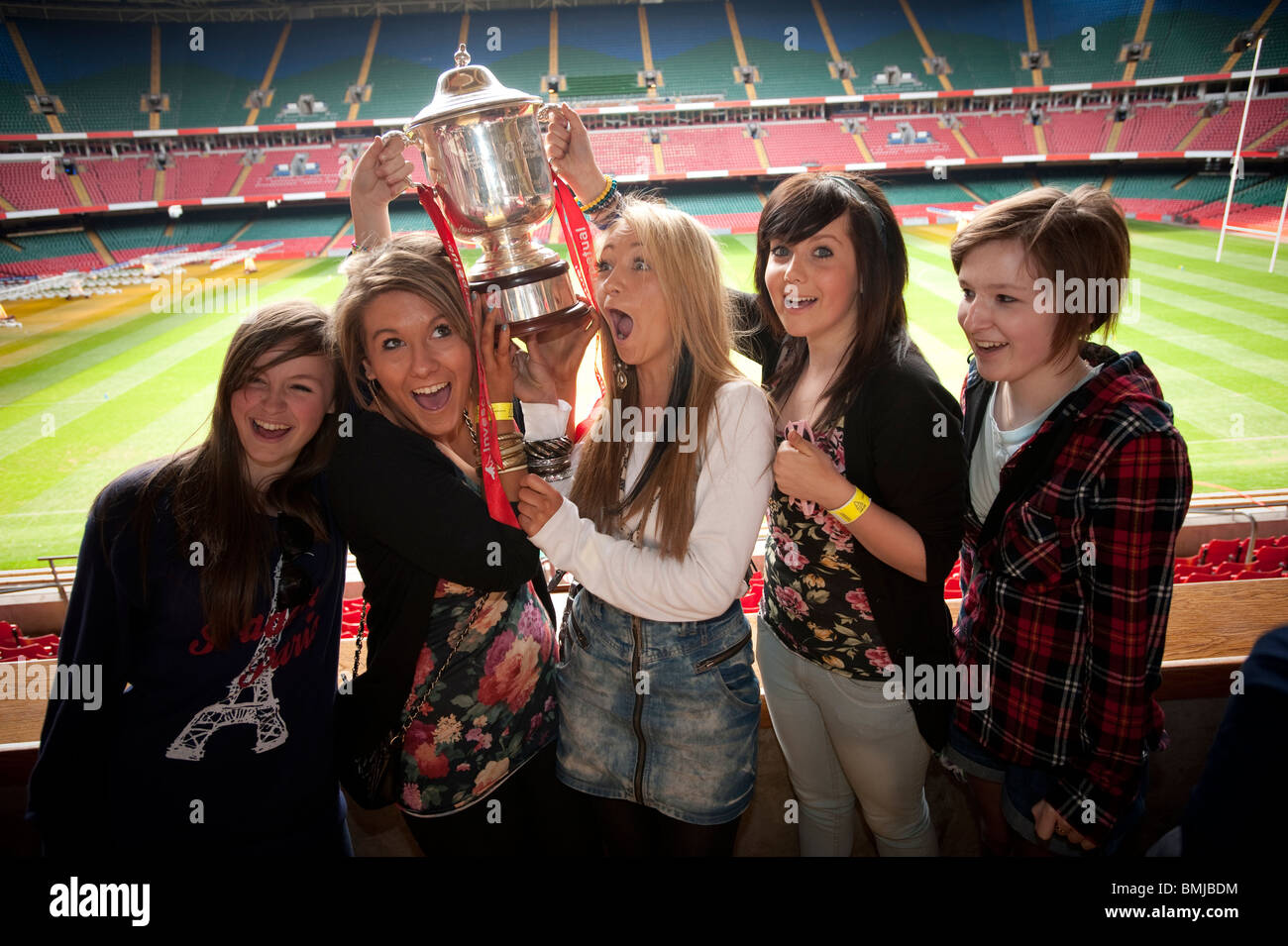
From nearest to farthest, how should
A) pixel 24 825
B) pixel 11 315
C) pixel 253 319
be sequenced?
1. pixel 253 319
2. pixel 24 825
3. pixel 11 315

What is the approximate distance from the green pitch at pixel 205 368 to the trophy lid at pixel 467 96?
4.27m

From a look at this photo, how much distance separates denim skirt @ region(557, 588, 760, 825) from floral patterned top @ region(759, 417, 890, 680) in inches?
8.2

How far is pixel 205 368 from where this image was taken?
11.9m

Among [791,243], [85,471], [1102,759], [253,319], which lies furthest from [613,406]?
[85,471]

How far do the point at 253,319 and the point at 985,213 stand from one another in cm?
177

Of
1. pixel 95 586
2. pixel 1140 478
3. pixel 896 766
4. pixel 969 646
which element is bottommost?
pixel 896 766

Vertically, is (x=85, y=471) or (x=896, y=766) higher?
(x=896, y=766)

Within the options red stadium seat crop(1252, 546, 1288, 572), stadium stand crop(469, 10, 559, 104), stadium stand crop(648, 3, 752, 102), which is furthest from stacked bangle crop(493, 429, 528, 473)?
stadium stand crop(648, 3, 752, 102)

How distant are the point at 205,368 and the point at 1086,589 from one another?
1356cm

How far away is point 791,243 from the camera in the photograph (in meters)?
1.73

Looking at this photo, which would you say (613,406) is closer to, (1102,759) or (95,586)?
(95,586)

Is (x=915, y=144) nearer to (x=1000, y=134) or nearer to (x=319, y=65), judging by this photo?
(x=1000, y=134)

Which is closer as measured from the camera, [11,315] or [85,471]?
[85,471]

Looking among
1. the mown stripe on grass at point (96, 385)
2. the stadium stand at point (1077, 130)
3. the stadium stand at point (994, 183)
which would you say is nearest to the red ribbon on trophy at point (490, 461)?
the mown stripe on grass at point (96, 385)
